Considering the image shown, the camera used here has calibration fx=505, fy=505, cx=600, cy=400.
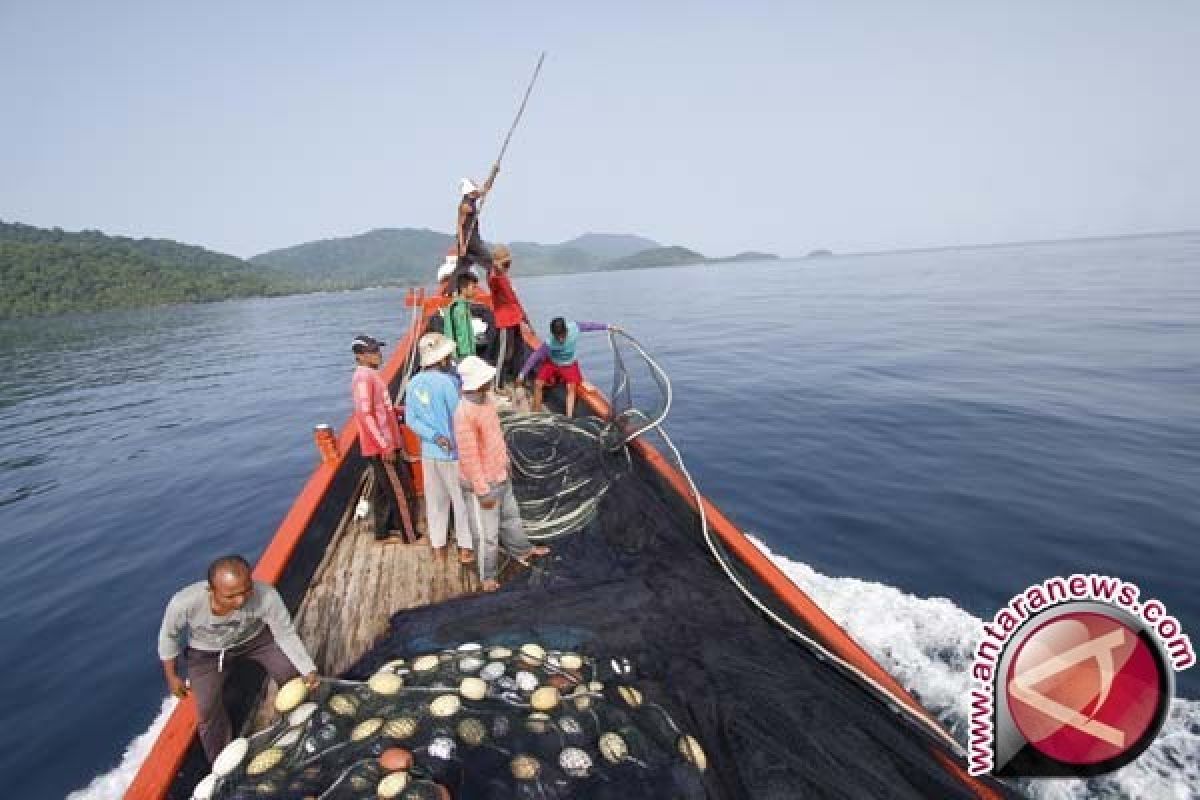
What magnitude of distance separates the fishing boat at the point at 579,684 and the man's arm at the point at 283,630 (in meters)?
0.39

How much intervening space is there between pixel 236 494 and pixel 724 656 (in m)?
11.0

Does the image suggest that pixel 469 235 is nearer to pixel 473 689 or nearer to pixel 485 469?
pixel 485 469

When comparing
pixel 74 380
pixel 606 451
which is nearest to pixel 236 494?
pixel 606 451

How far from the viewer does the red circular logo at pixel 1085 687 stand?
2.16 meters

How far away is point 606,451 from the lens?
6418mm

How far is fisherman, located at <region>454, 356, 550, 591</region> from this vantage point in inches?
167

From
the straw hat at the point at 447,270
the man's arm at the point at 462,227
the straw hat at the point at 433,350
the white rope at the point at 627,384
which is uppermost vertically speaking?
the man's arm at the point at 462,227

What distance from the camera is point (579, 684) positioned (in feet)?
10.8

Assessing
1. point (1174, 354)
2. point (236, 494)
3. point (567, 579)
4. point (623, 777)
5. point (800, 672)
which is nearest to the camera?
point (623, 777)

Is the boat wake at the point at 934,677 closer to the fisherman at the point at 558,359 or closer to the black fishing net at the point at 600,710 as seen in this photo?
the black fishing net at the point at 600,710

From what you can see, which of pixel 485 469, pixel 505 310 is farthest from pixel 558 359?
pixel 485 469

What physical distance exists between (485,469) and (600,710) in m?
2.16

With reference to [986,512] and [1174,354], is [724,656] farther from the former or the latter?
[1174,354]

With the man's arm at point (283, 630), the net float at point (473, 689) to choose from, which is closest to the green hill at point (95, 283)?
the man's arm at point (283, 630)
